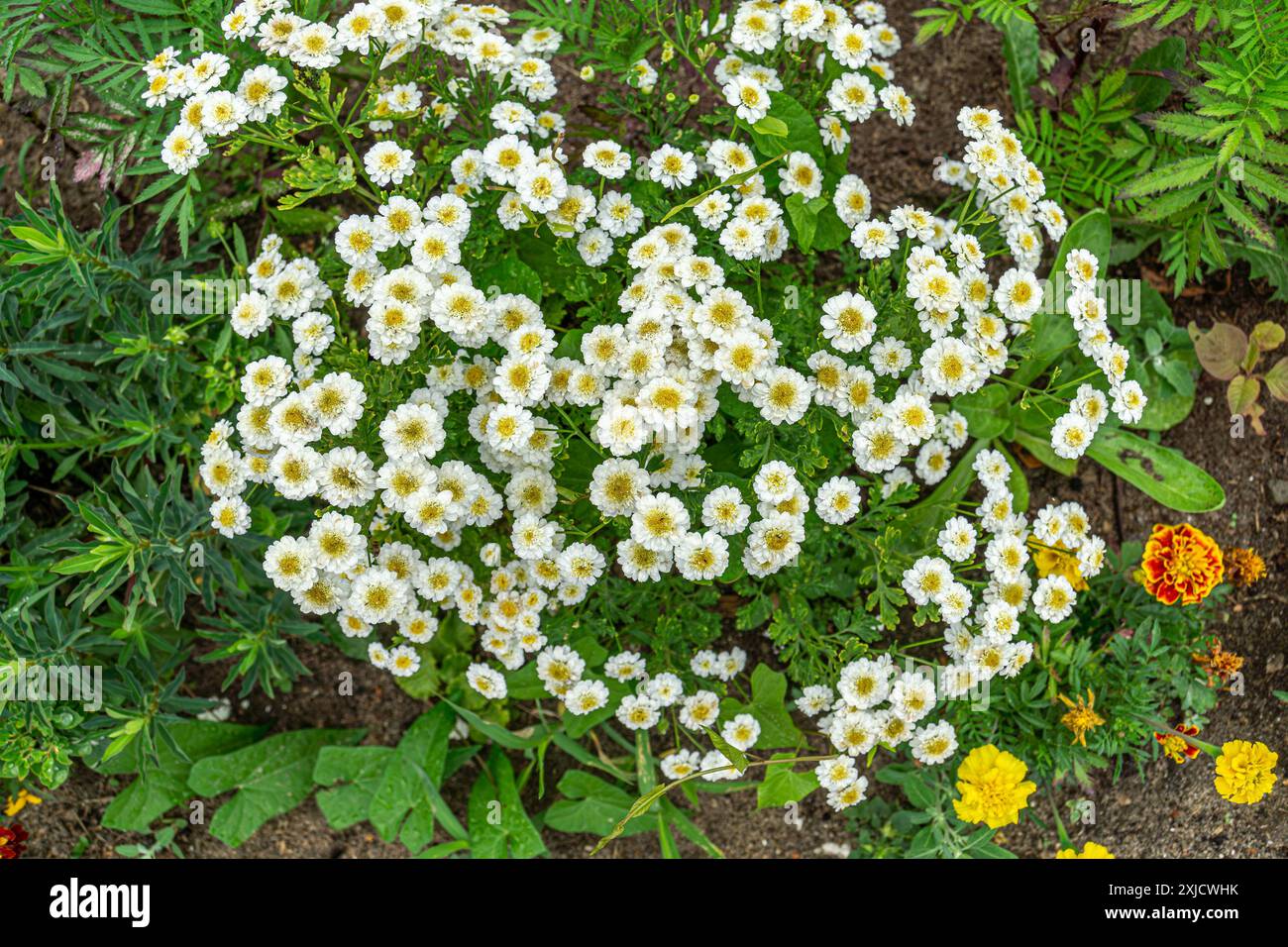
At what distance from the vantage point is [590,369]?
234 cm

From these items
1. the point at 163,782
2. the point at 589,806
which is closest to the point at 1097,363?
the point at 589,806

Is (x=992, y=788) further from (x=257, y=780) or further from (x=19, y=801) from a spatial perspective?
(x=19, y=801)

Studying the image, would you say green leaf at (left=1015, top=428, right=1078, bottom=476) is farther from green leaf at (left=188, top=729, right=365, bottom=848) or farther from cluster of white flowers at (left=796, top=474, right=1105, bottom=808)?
green leaf at (left=188, top=729, right=365, bottom=848)

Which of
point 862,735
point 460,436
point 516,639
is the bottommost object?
point 862,735

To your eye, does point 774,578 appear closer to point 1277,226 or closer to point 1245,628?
point 1245,628

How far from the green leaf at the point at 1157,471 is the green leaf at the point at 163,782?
309 cm

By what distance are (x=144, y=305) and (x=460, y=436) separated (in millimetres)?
1297

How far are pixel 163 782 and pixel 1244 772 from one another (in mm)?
3367

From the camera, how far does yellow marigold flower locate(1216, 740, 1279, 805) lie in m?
2.80

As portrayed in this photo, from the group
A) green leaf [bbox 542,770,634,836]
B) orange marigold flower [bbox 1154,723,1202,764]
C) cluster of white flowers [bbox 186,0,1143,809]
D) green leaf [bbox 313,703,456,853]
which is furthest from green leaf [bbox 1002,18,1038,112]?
green leaf [bbox 313,703,456,853]

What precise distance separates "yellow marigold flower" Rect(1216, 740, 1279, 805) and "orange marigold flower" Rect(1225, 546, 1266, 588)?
540 mm

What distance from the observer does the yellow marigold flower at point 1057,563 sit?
9.10 feet

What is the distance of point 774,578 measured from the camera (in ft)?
9.50
